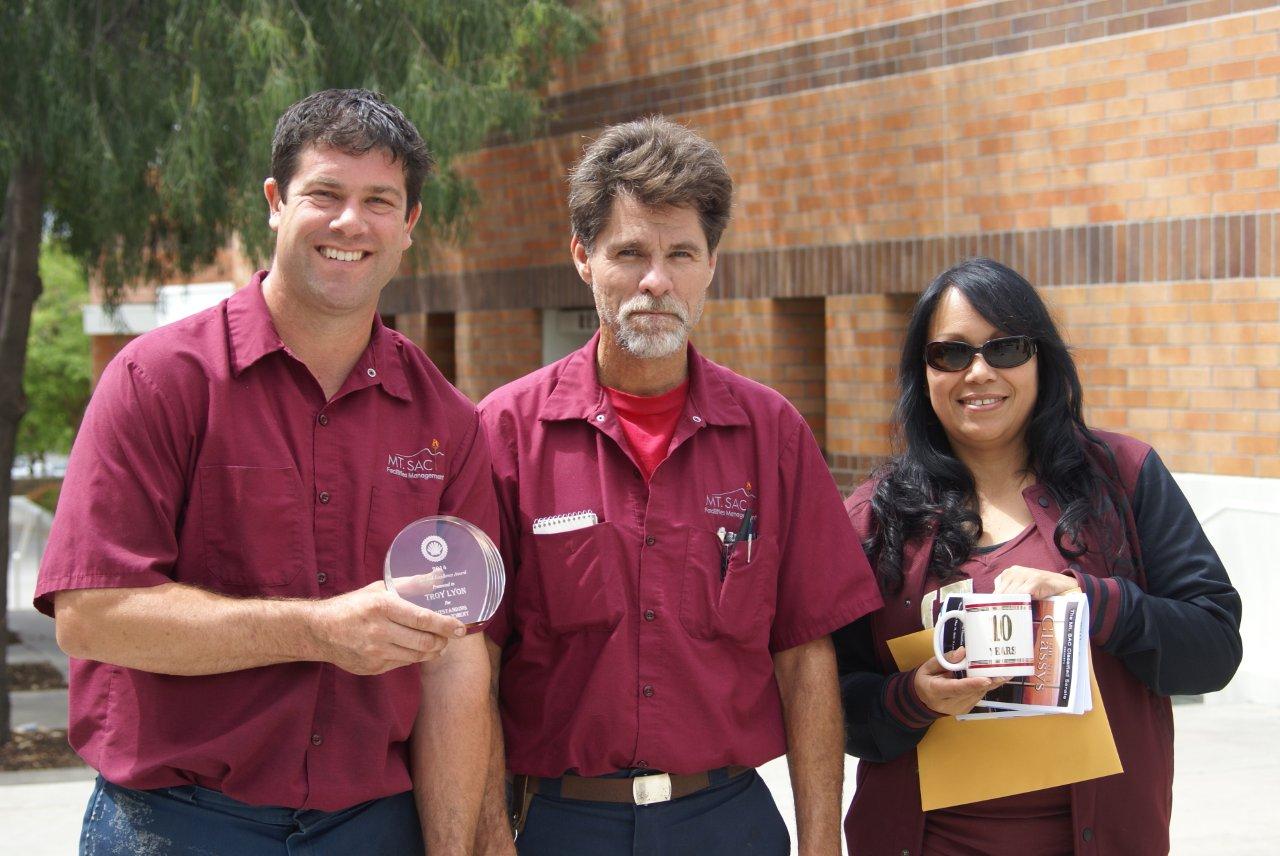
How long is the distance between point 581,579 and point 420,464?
46 cm

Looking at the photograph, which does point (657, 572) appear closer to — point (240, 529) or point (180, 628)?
point (240, 529)

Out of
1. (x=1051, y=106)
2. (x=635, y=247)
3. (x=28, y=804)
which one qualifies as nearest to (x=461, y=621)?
(x=635, y=247)

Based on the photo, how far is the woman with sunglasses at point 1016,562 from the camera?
3273 mm

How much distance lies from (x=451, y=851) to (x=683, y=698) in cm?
59

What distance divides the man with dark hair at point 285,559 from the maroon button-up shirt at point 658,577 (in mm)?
217

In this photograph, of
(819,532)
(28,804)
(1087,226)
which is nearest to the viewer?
(819,532)

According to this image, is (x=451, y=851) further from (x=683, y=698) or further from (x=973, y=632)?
(x=973, y=632)

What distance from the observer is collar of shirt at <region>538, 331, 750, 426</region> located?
11.2 feet

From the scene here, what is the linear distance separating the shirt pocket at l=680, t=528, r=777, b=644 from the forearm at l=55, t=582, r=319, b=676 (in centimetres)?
91

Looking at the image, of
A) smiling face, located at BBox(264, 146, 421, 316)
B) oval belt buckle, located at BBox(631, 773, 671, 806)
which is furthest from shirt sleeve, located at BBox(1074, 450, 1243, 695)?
smiling face, located at BBox(264, 146, 421, 316)

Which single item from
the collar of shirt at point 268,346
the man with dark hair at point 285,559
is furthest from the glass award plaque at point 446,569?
the collar of shirt at point 268,346

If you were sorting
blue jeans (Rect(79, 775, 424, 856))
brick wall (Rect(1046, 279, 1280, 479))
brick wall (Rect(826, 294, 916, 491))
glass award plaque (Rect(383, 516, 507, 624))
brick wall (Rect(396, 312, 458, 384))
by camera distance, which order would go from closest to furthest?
glass award plaque (Rect(383, 516, 507, 624)) → blue jeans (Rect(79, 775, 424, 856)) → brick wall (Rect(1046, 279, 1280, 479)) → brick wall (Rect(826, 294, 916, 491)) → brick wall (Rect(396, 312, 458, 384))

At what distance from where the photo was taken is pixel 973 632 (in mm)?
3078

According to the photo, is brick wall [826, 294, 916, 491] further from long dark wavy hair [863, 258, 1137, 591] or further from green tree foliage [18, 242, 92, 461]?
green tree foliage [18, 242, 92, 461]
